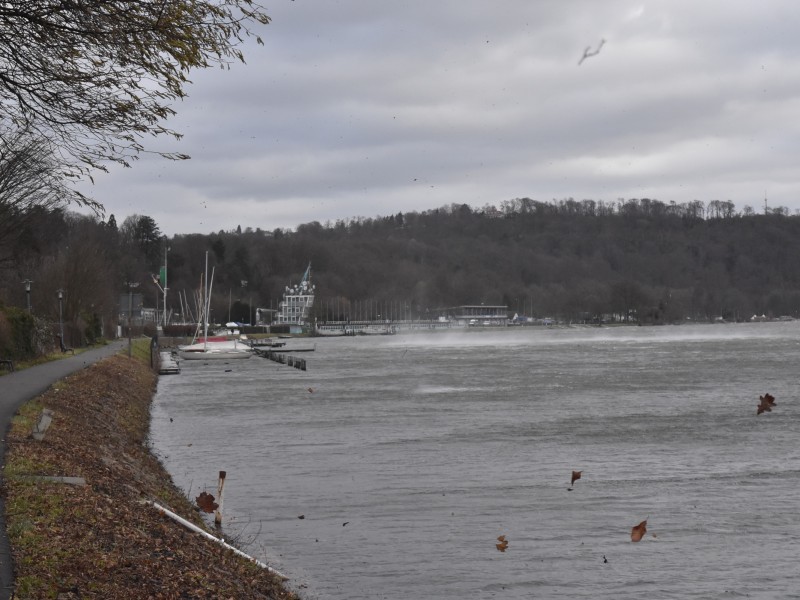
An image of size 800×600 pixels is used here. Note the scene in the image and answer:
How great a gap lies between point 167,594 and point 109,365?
3812 cm

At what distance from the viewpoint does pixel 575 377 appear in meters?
63.5

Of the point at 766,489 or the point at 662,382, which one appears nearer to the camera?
the point at 766,489

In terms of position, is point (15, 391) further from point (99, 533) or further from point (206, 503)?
point (99, 533)

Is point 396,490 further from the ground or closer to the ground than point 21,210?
closer to the ground

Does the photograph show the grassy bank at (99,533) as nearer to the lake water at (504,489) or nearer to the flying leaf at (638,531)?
the lake water at (504,489)

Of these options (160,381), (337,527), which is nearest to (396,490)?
(337,527)

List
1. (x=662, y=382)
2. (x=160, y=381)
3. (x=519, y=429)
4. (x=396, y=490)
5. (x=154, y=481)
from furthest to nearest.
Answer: (x=160, y=381) → (x=662, y=382) → (x=519, y=429) → (x=396, y=490) → (x=154, y=481)

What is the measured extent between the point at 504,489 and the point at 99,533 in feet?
38.5

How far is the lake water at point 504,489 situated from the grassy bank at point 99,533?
1646mm

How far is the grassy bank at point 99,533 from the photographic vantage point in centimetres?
1004

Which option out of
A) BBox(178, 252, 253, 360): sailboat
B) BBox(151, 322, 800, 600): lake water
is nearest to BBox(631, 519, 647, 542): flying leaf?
BBox(151, 322, 800, 600): lake water

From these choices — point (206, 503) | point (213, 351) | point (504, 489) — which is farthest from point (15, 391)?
point (213, 351)

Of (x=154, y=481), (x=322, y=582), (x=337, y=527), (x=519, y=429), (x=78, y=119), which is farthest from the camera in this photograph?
(x=519, y=429)

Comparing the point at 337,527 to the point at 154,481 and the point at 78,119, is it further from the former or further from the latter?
the point at 78,119
